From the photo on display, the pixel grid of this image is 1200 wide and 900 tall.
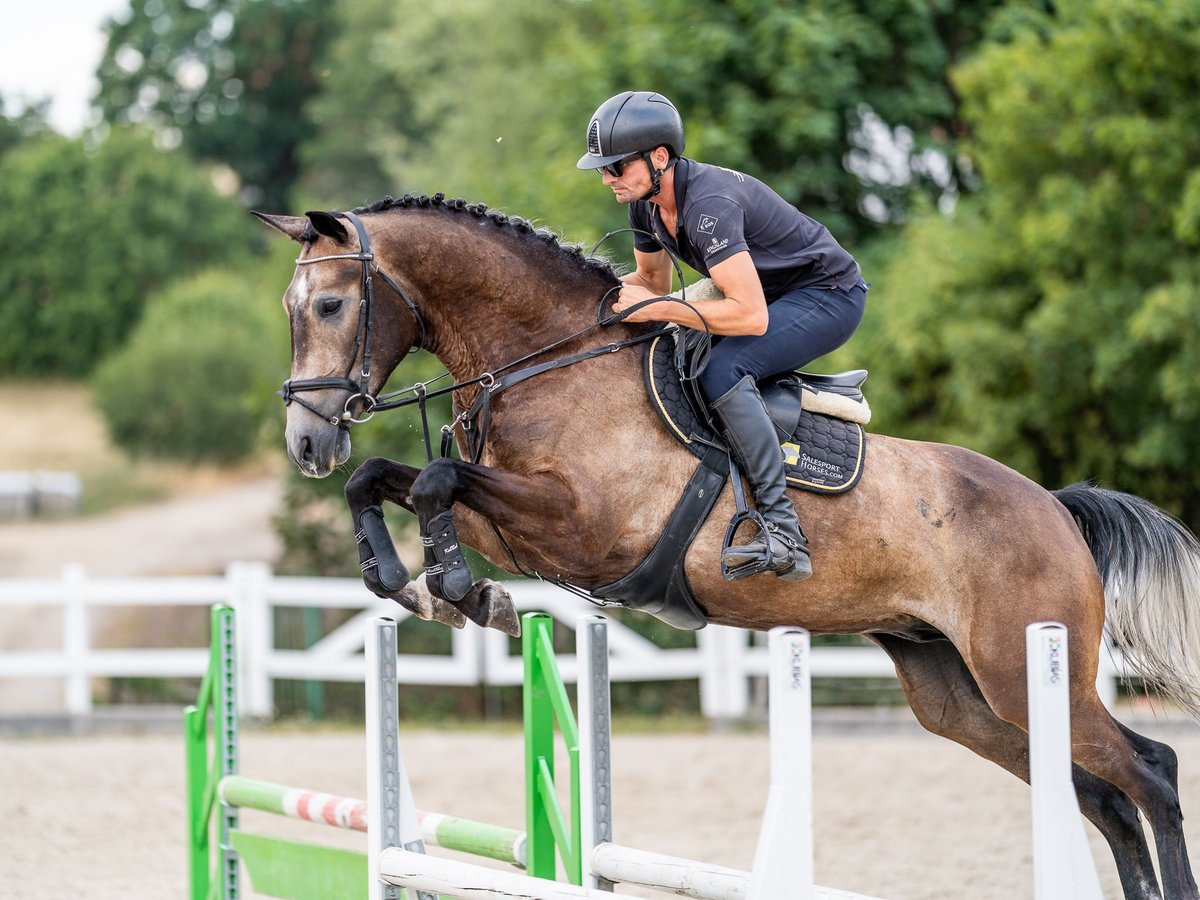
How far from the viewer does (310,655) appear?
39.2 feet

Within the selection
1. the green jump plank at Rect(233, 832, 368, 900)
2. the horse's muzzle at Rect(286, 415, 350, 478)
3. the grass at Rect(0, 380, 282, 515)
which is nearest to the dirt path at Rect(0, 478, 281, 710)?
the grass at Rect(0, 380, 282, 515)

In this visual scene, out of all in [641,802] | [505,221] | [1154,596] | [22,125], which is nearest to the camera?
[505,221]

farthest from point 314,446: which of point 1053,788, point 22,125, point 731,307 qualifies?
point 22,125

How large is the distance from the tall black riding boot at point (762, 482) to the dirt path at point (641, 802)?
3099 millimetres

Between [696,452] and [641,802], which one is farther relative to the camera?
[641,802]

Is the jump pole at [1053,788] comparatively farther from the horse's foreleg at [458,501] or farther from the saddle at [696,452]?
the horse's foreleg at [458,501]

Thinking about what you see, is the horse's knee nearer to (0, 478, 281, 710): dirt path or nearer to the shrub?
(0, 478, 281, 710): dirt path

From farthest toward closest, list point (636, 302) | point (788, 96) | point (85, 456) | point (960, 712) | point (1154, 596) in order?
point (85, 456)
point (788, 96)
point (960, 712)
point (1154, 596)
point (636, 302)

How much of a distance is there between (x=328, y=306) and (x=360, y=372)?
0.72 feet

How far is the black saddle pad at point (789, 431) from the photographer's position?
4289 millimetres

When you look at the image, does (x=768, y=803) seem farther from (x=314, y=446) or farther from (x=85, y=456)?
(x=85, y=456)

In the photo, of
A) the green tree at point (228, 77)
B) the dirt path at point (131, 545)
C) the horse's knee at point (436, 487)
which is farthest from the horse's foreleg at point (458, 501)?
the green tree at point (228, 77)

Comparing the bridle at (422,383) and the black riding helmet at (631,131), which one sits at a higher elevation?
the black riding helmet at (631,131)

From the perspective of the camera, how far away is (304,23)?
49.7 metres
